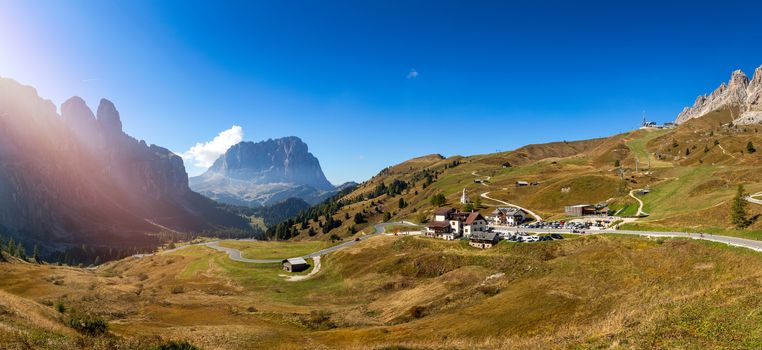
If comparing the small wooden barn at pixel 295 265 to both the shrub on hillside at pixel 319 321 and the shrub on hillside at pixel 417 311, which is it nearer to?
the shrub on hillside at pixel 319 321

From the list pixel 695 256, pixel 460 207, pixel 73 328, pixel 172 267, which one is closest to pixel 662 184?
pixel 460 207

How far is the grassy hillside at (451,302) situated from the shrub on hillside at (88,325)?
1.07 m

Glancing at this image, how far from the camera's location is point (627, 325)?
3341 centimetres

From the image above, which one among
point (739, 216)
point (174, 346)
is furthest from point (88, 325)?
point (739, 216)

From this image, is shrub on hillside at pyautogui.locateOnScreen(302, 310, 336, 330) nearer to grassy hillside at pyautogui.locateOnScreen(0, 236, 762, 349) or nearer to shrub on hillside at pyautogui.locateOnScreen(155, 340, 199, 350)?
grassy hillside at pyautogui.locateOnScreen(0, 236, 762, 349)

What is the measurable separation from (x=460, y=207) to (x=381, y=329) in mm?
140558

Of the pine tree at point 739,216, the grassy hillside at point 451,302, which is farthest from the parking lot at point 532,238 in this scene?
the pine tree at point 739,216

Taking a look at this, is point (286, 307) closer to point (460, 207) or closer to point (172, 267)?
point (172, 267)

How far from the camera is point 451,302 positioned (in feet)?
Answer: 198

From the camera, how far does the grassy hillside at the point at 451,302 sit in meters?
31.0

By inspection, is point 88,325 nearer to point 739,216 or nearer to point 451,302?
point 451,302

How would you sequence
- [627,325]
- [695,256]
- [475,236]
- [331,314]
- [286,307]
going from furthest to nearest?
[475,236] < [286,307] < [331,314] < [695,256] < [627,325]

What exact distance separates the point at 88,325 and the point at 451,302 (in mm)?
46761

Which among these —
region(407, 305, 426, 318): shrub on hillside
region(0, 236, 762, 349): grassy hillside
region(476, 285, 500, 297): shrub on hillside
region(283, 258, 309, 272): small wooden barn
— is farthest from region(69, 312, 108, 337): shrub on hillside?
region(283, 258, 309, 272): small wooden barn
